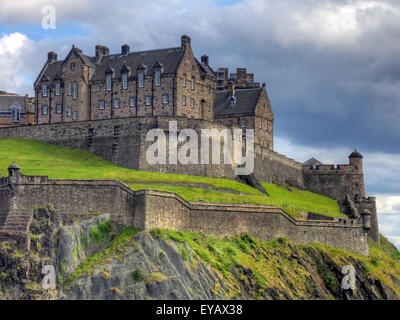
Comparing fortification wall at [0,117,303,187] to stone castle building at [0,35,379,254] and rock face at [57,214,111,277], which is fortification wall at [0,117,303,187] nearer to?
stone castle building at [0,35,379,254]

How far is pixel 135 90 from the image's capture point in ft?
336

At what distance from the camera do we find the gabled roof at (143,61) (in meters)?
102

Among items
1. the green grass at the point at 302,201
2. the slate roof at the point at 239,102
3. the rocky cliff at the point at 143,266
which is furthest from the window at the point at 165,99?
the rocky cliff at the point at 143,266

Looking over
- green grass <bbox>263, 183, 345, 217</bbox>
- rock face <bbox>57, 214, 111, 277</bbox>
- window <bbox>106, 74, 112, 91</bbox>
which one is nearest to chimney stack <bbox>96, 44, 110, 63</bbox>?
window <bbox>106, 74, 112, 91</bbox>

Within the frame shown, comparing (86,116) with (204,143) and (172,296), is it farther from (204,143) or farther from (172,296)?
(172,296)

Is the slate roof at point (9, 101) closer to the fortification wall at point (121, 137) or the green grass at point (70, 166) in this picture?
the fortification wall at point (121, 137)

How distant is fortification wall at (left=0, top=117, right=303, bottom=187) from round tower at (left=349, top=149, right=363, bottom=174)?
16322mm

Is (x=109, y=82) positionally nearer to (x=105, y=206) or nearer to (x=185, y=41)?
(x=185, y=41)

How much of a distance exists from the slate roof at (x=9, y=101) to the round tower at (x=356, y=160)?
45.7 meters

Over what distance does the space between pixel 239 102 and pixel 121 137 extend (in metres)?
25.2

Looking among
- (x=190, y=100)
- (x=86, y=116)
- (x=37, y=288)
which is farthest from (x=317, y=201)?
(x=37, y=288)

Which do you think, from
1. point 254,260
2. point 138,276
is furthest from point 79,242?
point 254,260

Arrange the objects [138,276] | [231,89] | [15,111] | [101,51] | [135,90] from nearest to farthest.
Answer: [138,276] → [135,90] → [101,51] → [231,89] → [15,111]

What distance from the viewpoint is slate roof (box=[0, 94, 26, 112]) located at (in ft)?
385
